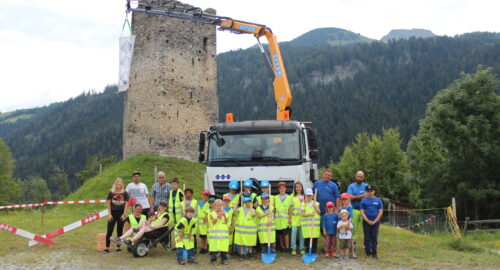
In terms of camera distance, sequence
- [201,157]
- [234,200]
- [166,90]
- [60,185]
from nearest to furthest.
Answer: [234,200] < [201,157] < [166,90] < [60,185]

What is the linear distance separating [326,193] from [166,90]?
1988cm

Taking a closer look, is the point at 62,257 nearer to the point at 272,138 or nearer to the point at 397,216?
the point at 272,138

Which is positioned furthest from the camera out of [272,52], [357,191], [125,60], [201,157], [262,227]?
[125,60]

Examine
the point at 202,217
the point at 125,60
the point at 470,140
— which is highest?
the point at 125,60

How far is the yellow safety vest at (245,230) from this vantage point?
9.01 m

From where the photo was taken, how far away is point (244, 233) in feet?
29.7

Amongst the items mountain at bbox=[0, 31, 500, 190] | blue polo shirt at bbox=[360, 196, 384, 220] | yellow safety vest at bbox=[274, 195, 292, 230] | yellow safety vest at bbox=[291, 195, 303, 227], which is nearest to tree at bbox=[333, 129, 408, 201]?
blue polo shirt at bbox=[360, 196, 384, 220]

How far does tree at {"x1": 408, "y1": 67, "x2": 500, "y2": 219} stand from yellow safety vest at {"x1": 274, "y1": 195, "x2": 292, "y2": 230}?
15.5 metres

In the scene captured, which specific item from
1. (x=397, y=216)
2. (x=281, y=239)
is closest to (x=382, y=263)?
(x=281, y=239)

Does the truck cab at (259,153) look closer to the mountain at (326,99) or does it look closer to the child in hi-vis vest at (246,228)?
the child in hi-vis vest at (246,228)

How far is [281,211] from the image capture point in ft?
30.7

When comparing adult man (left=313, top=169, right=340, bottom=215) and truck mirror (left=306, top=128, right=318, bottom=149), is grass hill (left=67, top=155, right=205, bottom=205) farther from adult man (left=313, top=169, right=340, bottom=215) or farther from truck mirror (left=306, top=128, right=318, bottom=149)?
adult man (left=313, top=169, right=340, bottom=215)

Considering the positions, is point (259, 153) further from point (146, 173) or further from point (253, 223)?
point (146, 173)

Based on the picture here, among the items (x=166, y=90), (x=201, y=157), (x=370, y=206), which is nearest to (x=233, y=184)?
(x=201, y=157)
